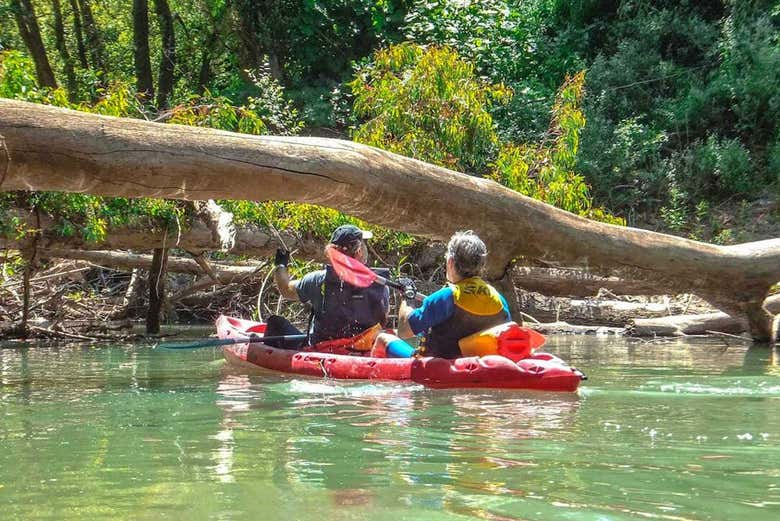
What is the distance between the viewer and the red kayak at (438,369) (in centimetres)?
671

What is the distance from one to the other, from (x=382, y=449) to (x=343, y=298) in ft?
12.2

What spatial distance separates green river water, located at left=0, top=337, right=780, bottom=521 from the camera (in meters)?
3.35

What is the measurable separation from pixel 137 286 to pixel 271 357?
6.92 metres

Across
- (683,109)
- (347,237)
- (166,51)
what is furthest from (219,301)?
(166,51)

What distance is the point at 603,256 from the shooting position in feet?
30.1

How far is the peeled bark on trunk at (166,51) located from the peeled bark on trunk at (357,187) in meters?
15.6

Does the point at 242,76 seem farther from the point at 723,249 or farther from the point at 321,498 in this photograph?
the point at 321,498

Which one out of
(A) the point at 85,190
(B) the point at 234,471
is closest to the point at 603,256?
(A) the point at 85,190

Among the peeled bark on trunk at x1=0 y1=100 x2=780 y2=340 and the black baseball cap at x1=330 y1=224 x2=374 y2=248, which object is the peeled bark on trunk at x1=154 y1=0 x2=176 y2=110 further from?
the black baseball cap at x1=330 y1=224 x2=374 y2=248

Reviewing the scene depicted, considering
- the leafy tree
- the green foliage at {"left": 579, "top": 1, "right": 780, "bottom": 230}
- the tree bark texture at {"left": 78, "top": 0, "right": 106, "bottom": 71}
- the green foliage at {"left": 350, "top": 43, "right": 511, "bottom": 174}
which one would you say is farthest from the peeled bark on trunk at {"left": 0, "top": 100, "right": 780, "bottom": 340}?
the tree bark texture at {"left": 78, "top": 0, "right": 106, "bottom": 71}

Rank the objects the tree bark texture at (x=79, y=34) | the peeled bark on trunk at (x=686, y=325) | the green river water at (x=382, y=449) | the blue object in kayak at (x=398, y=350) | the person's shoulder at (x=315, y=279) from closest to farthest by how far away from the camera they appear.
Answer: the green river water at (x=382, y=449)
the blue object in kayak at (x=398, y=350)
the person's shoulder at (x=315, y=279)
the peeled bark on trunk at (x=686, y=325)
the tree bark texture at (x=79, y=34)

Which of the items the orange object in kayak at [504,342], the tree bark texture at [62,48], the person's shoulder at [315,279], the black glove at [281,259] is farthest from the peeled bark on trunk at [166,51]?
the orange object in kayak at [504,342]

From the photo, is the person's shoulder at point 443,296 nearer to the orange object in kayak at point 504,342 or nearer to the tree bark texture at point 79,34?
the orange object in kayak at point 504,342

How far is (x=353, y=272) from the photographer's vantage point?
788 centimetres
